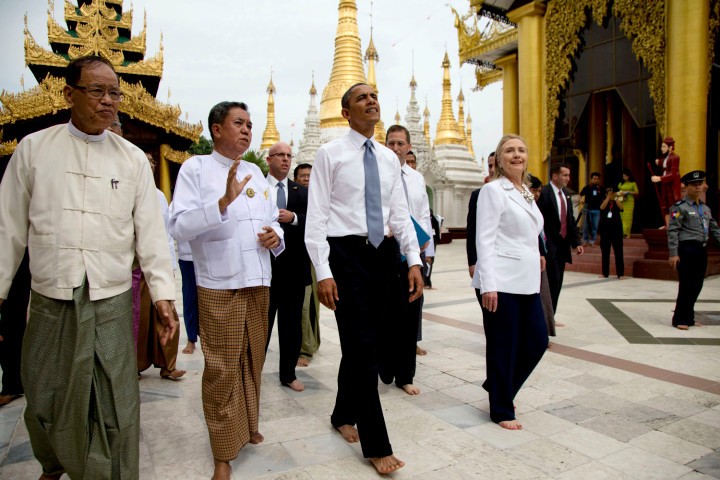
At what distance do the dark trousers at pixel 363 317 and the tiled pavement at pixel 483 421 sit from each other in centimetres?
24

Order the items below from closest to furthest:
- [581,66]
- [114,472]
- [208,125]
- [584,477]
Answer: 1. [114,472]
2. [584,477]
3. [208,125]
4. [581,66]

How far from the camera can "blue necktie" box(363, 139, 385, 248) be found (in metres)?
2.69

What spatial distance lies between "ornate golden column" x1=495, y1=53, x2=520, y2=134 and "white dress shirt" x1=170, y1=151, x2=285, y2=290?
16.0 m

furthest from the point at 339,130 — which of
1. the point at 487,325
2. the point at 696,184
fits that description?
the point at 487,325

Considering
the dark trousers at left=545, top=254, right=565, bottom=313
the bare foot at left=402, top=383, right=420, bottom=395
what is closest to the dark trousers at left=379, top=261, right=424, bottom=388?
the bare foot at left=402, top=383, right=420, bottom=395

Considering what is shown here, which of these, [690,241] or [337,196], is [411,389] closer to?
[337,196]

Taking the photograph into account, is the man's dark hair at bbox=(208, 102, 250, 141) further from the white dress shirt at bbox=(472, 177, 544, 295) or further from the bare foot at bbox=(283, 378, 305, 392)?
the bare foot at bbox=(283, 378, 305, 392)

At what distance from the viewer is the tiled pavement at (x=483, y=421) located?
2.57m

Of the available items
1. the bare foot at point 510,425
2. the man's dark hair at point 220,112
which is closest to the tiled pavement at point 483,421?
the bare foot at point 510,425

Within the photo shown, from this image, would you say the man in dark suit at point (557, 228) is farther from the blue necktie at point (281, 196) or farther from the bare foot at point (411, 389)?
the blue necktie at point (281, 196)

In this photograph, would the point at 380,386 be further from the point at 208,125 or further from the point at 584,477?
the point at 208,125

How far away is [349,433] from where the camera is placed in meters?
2.92

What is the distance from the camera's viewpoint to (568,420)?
3.16 metres

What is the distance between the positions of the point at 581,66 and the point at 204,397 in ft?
46.4
